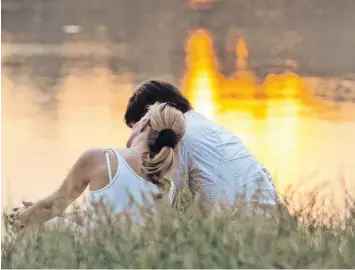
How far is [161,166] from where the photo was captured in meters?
4.44

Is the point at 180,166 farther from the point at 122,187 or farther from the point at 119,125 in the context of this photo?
the point at 119,125

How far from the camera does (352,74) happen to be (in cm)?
1373

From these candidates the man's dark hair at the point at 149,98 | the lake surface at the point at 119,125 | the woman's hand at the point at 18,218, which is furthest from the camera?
the lake surface at the point at 119,125

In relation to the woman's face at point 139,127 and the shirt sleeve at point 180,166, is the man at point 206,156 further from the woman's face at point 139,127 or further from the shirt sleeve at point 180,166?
the woman's face at point 139,127

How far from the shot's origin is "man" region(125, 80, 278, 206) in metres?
4.74

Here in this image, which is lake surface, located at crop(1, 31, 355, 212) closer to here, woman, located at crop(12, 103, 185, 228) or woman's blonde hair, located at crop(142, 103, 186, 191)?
woman, located at crop(12, 103, 185, 228)

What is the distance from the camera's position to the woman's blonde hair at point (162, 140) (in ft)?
14.6

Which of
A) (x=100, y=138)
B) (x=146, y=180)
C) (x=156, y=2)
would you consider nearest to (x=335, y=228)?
(x=146, y=180)

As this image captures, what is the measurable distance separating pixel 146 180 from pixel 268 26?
48.2ft

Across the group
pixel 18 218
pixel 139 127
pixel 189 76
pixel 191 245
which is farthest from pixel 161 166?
pixel 189 76

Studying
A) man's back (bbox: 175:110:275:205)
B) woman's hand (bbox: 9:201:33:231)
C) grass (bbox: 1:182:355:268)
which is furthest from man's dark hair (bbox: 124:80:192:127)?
grass (bbox: 1:182:355:268)

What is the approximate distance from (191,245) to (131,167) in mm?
1091

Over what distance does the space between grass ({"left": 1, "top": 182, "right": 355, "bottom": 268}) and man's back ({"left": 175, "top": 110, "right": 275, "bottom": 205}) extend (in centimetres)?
95

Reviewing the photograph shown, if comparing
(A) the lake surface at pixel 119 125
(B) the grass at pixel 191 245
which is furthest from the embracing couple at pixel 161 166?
(A) the lake surface at pixel 119 125
